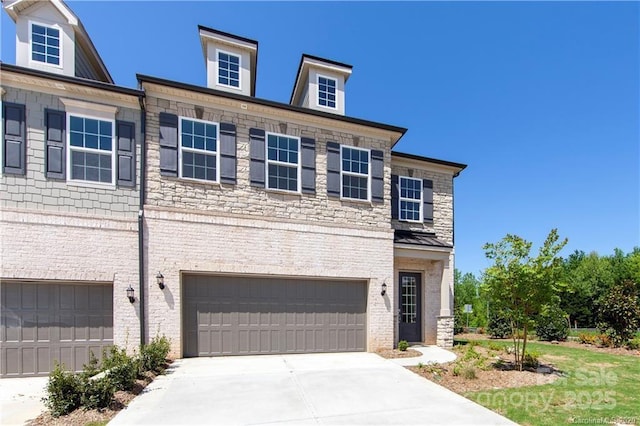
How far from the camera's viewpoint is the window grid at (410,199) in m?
13.4

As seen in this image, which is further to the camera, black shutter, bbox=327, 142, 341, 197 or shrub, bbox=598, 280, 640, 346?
shrub, bbox=598, 280, 640, 346

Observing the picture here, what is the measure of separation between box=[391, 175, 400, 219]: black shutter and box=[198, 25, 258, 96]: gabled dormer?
6163 millimetres

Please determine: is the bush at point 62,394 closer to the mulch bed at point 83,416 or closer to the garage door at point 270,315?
the mulch bed at point 83,416

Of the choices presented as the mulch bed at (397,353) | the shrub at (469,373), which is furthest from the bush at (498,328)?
the shrub at (469,373)

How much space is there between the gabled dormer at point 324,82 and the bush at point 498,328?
1344 centimetres

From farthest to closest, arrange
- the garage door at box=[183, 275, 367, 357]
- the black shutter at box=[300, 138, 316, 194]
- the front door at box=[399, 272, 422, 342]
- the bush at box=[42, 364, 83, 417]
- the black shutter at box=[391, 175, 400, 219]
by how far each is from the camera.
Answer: the black shutter at box=[391, 175, 400, 219] → the front door at box=[399, 272, 422, 342] → the black shutter at box=[300, 138, 316, 194] → the garage door at box=[183, 275, 367, 357] → the bush at box=[42, 364, 83, 417]

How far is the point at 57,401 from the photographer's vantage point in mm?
5461

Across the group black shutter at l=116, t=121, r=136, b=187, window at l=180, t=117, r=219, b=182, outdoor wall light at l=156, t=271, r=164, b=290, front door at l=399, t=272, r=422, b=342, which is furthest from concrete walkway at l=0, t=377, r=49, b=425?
front door at l=399, t=272, r=422, b=342

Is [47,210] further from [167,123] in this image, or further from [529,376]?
[529,376]

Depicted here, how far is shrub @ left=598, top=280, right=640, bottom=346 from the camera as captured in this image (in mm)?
13281

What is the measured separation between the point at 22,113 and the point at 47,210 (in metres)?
2.47

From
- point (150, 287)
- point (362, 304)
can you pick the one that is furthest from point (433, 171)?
point (150, 287)

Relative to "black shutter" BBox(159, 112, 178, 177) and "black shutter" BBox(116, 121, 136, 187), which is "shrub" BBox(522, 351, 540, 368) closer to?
"black shutter" BBox(159, 112, 178, 177)

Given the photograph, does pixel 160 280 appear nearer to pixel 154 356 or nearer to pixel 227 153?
pixel 154 356
